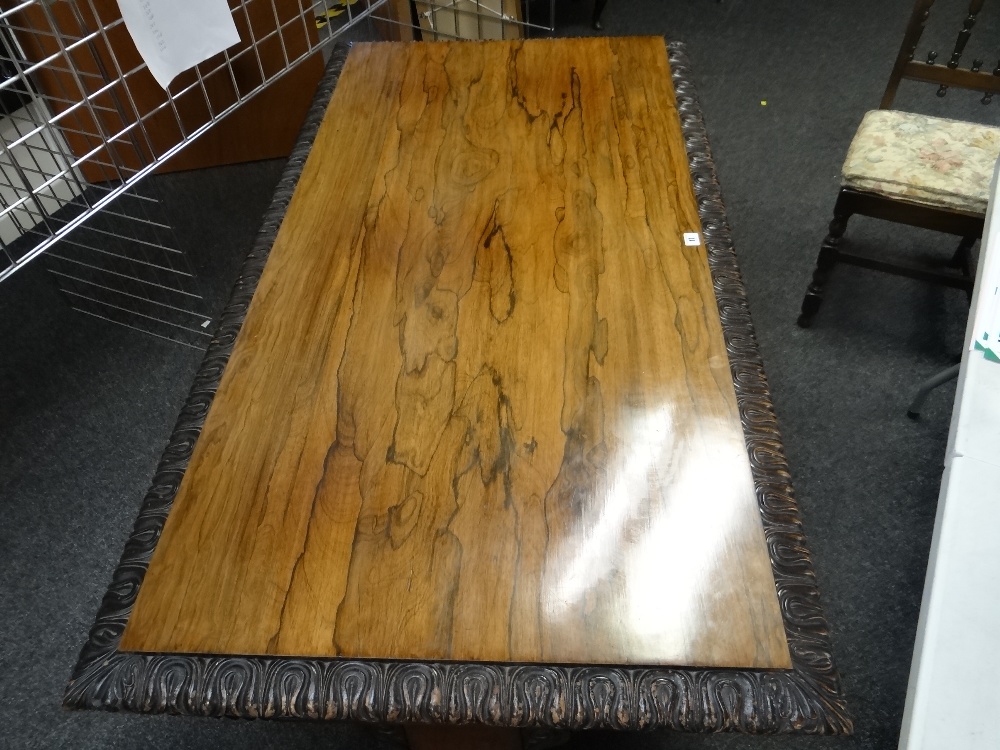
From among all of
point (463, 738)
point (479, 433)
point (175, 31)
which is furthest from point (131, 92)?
point (463, 738)

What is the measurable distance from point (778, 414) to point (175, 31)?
1.46 m

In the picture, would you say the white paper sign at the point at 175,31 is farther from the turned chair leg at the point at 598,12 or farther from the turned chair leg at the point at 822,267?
the turned chair leg at the point at 598,12

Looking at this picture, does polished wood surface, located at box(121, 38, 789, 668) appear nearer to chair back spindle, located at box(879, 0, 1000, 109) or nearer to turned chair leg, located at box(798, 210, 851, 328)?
turned chair leg, located at box(798, 210, 851, 328)

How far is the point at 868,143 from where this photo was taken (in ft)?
5.32

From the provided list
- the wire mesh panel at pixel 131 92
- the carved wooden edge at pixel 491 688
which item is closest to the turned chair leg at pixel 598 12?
the wire mesh panel at pixel 131 92

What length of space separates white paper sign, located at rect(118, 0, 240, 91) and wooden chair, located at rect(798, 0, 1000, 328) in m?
1.32

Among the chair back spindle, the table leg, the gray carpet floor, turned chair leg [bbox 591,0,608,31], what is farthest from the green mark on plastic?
turned chair leg [bbox 591,0,608,31]

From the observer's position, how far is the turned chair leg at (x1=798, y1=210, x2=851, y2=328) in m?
1.66

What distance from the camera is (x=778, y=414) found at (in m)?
1.68

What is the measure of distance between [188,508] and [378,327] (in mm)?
324

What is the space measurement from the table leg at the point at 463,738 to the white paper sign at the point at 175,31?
3.47ft

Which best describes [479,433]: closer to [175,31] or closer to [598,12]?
[175,31]

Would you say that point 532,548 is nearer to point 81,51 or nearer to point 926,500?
point 926,500

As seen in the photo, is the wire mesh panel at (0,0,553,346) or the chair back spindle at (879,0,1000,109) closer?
the chair back spindle at (879,0,1000,109)
